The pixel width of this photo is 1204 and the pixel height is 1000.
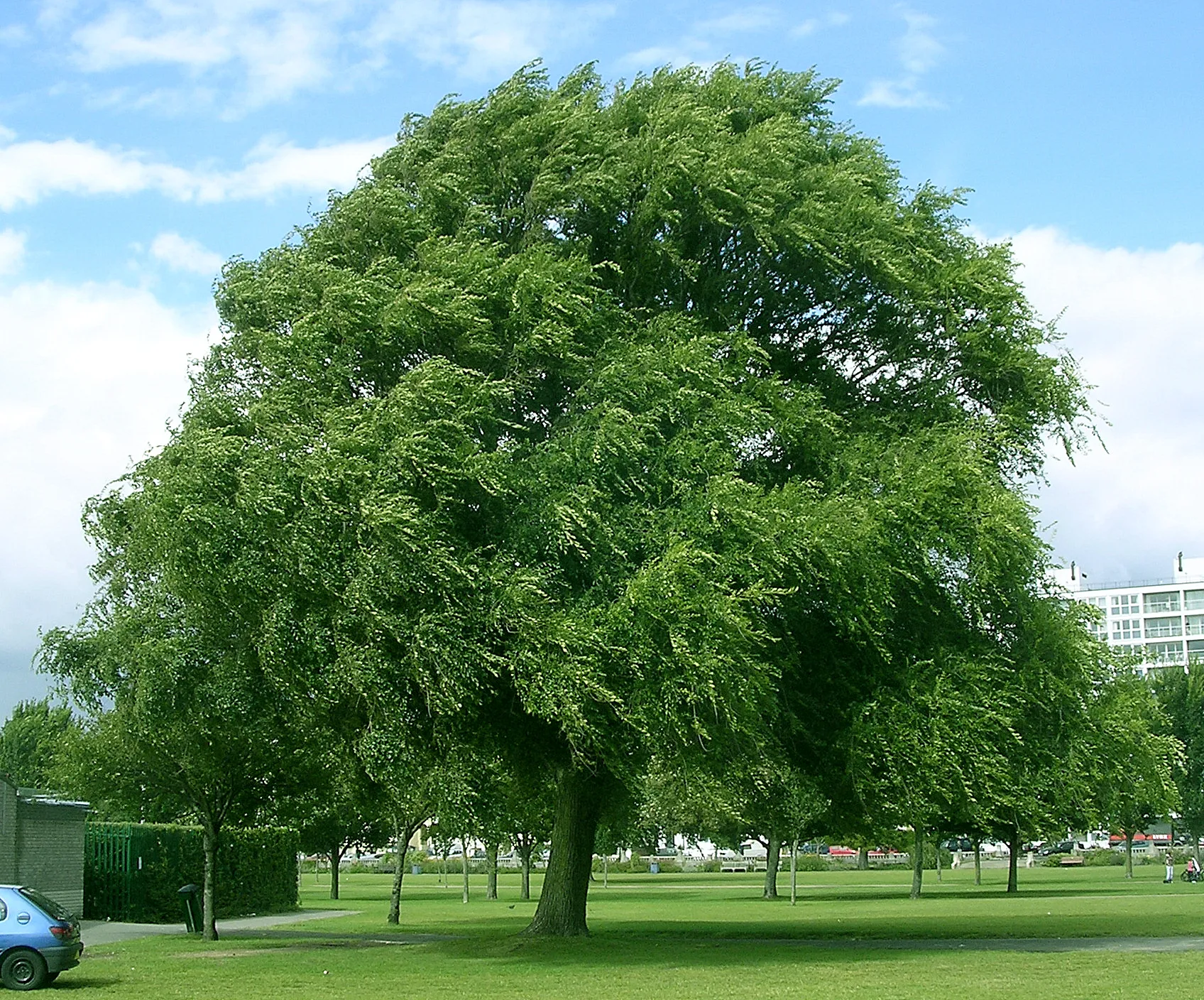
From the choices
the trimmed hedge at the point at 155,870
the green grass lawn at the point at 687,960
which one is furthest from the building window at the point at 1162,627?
the trimmed hedge at the point at 155,870

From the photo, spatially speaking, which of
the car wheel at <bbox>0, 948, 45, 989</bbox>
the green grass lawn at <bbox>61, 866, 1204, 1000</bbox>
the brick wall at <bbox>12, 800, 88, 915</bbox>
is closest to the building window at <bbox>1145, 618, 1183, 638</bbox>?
the green grass lawn at <bbox>61, 866, 1204, 1000</bbox>

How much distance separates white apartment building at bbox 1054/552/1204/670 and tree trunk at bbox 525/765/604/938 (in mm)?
128412

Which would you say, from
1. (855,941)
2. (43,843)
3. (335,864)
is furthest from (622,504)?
(335,864)

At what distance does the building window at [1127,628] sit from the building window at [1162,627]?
3.34 ft

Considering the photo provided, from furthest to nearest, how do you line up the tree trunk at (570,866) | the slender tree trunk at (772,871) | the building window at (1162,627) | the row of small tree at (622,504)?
the building window at (1162,627) → the slender tree trunk at (772,871) → the tree trunk at (570,866) → the row of small tree at (622,504)

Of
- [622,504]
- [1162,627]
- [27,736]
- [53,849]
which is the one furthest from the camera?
[1162,627]

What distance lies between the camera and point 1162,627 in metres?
151

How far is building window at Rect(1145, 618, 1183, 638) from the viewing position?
149250mm

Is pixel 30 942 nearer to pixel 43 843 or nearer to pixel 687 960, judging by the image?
pixel 687 960

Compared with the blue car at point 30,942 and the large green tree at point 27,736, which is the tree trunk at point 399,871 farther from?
the large green tree at point 27,736

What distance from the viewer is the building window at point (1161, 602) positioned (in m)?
150

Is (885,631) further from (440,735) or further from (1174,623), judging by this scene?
(1174,623)

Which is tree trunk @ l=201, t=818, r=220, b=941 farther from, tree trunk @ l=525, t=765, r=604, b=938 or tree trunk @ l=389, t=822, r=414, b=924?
tree trunk @ l=525, t=765, r=604, b=938

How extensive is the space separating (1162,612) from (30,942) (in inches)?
5893
